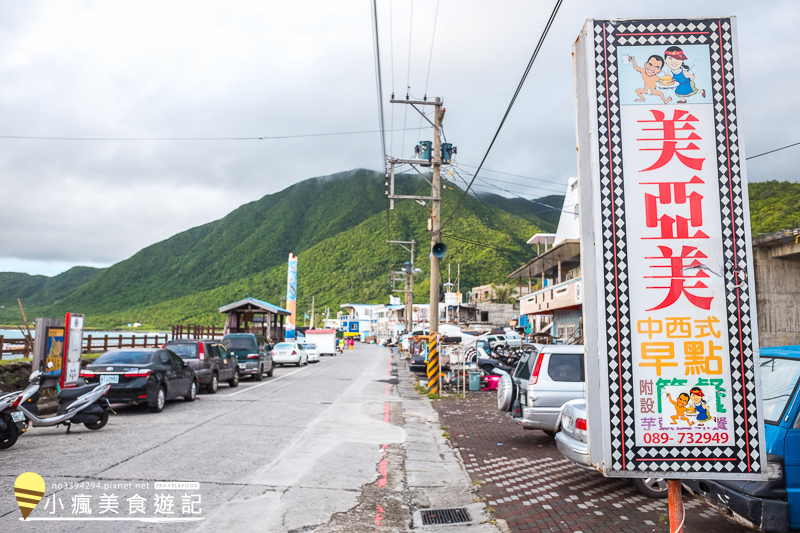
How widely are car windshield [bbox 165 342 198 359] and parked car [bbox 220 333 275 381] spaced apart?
3.89m

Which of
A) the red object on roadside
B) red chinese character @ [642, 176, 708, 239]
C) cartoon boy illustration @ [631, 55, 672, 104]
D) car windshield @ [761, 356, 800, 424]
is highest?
cartoon boy illustration @ [631, 55, 672, 104]

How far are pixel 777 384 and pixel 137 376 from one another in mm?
11815

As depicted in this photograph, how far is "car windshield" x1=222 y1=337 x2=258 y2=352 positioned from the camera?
22.7 meters

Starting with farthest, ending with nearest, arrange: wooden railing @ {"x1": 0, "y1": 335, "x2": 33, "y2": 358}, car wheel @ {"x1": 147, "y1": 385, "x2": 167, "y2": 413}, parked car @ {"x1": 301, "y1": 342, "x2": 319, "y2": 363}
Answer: parked car @ {"x1": 301, "y1": 342, "x2": 319, "y2": 363} < wooden railing @ {"x1": 0, "y1": 335, "x2": 33, "y2": 358} < car wheel @ {"x1": 147, "y1": 385, "x2": 167, "y2": 413}

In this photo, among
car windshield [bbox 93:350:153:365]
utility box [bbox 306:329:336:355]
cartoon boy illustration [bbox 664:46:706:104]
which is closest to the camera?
cartoon boy illustration [bbox 664:46:706:104]

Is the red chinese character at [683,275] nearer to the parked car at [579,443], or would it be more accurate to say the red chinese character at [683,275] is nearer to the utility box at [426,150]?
the parked car at [579,443]

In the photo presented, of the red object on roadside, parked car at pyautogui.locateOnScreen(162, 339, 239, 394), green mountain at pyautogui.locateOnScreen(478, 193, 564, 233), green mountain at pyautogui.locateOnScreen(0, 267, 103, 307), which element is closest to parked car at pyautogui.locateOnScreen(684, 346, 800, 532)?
parked car at pyautogui.locateOnScreen(162, 339, 239, 394)

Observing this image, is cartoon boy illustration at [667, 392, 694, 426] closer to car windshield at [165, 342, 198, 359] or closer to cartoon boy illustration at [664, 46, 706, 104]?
cartoon boy illustration at [664, 46, 706, 104]

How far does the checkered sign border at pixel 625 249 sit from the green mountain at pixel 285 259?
79.9 meters

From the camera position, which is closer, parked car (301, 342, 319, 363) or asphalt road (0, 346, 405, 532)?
asphalt road (0, 346, 405, 532)

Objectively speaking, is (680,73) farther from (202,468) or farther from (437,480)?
(202,468)

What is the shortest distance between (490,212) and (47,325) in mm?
92211

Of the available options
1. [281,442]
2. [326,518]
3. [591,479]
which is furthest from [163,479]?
[591,479]

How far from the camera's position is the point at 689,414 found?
11.6ft
